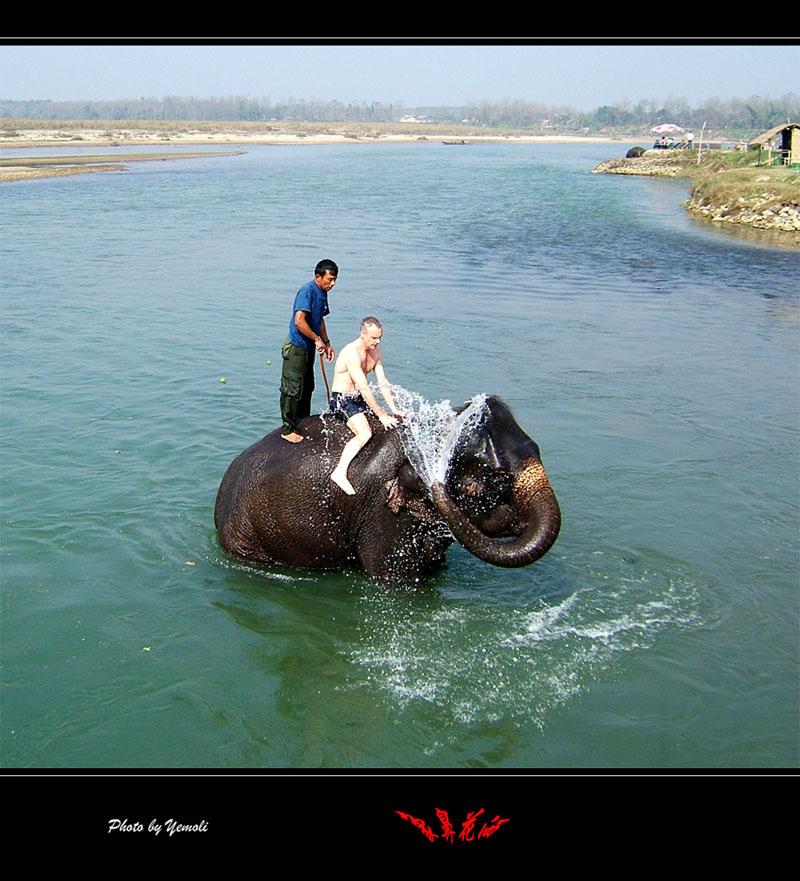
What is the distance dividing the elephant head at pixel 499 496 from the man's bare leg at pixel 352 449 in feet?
3.51

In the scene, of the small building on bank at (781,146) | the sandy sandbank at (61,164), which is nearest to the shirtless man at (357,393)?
the small building on bank at (781,146)

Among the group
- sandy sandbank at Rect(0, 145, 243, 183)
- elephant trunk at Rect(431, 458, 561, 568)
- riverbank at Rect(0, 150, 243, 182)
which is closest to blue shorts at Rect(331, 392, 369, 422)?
elephant trunk at Rect(431, 458, 561, 568)

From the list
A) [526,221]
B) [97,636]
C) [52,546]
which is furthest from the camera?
[526,221]

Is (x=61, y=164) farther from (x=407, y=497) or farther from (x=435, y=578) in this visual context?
(x=407, y=497)

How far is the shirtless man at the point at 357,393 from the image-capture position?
827 cm

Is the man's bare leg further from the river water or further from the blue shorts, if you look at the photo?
the river water

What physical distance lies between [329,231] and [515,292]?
12.5m

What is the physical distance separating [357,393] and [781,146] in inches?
1921

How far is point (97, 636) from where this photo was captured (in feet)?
27.0

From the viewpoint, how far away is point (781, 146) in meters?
49.3

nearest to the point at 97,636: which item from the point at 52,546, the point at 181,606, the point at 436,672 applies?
the point at 181,606

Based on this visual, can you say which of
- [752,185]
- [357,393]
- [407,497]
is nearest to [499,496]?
[407,497]

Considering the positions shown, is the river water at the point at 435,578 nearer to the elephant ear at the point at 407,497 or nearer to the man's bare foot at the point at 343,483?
the elephant ear at the point at 407,497

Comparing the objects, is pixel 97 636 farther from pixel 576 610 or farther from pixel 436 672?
pixel 576 610
